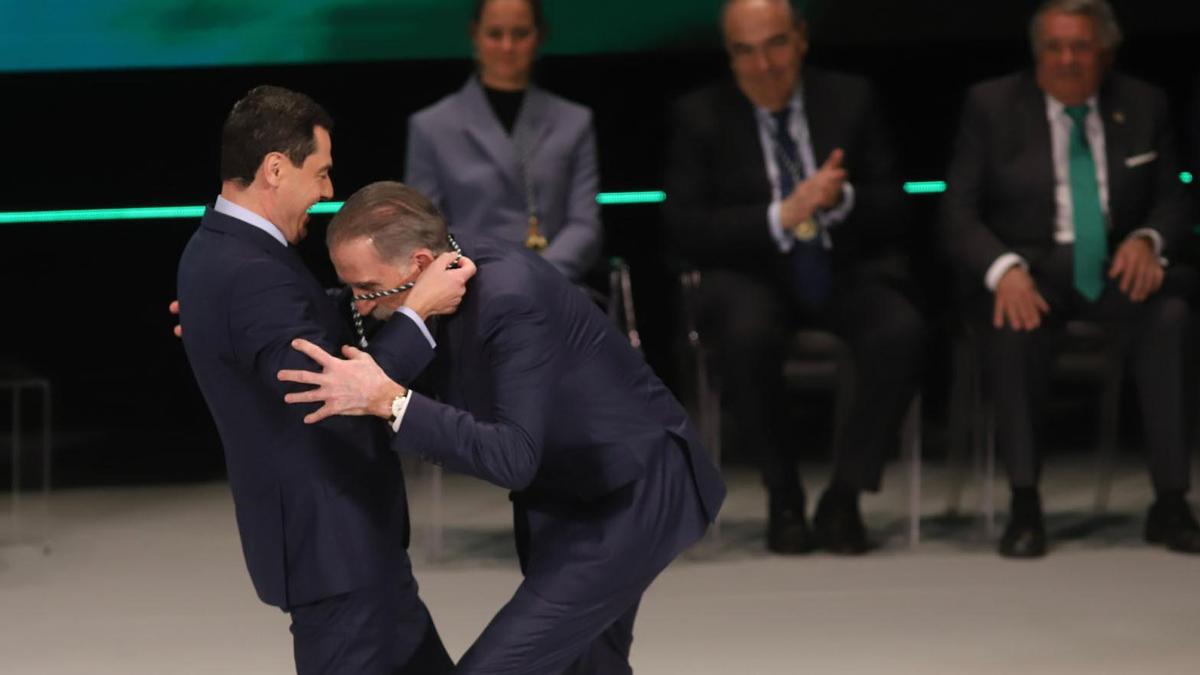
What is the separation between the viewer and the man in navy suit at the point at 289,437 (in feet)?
8.64

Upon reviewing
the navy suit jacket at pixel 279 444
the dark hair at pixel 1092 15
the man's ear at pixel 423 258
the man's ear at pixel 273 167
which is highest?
the dark hair at pixel 1092 15

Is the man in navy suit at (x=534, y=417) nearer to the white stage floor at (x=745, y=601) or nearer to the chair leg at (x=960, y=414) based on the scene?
the white stage floor at (x=745, y=601)

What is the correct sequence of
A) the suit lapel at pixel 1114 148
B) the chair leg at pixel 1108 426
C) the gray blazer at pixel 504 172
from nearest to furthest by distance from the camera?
the gray blazer at pixel 504 172 < the suit lapel at pixel 1114 148 < the chair leg at pixel 1108 426

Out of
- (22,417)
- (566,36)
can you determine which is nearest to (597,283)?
(566,36)

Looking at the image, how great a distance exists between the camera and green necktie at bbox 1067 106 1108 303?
16.0ft

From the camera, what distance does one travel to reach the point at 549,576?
2.74m

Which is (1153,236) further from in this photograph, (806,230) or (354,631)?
(354,631)

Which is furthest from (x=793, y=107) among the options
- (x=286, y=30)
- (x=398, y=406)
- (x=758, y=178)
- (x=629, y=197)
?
(x=398, y=406)

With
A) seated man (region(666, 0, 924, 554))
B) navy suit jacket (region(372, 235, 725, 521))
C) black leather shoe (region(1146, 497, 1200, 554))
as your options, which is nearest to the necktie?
seated man (region(666, 0, 924, 554))

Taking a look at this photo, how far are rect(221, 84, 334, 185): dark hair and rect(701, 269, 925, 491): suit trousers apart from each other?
2.19 metres

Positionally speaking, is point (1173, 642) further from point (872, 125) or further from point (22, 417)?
point (22, 417)

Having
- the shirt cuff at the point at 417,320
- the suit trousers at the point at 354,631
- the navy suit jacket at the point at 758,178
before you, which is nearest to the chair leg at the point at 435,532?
the navy suit jacket at the point at 758,178

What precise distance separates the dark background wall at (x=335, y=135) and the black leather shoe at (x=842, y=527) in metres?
1.57

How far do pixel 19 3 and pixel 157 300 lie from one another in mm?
988
